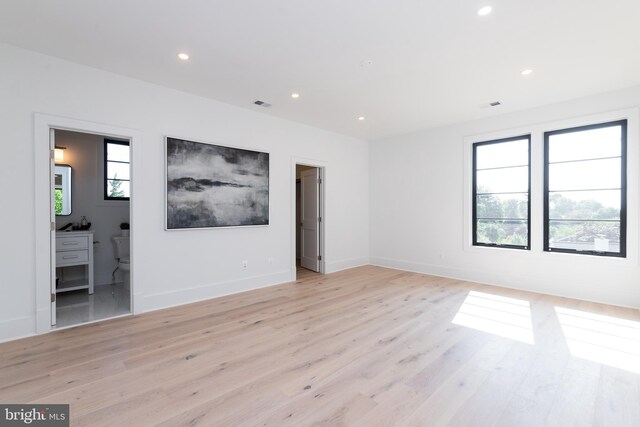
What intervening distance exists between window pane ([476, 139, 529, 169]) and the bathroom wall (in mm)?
6403

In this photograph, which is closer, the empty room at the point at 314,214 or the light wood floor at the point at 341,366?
the light wood floor at the point at 341,366

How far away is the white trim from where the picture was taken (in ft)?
12.7

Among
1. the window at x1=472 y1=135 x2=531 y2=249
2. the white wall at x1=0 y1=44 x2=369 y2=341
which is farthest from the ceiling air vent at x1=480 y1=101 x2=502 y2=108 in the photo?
the white wall at x1=0 y1=44 x2=369 y2=341

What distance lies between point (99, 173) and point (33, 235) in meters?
2.21

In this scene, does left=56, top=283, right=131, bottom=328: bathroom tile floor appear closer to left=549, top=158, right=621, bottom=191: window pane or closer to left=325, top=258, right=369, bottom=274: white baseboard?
left=325, top=258, right=369, bottom=274: white baseboard

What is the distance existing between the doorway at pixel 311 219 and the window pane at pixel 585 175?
3876 millimetres

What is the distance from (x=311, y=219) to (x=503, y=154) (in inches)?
147

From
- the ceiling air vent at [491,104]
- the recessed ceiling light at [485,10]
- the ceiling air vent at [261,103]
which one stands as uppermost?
the ceiling air vent at [491,104]

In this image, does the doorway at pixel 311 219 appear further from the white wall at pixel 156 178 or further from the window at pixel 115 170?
the window at pixel 115 170

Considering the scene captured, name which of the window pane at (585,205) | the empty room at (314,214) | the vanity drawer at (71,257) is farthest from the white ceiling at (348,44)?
the vanity drawer at (71,257)

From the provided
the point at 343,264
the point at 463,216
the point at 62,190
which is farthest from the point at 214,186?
the point at 463,216

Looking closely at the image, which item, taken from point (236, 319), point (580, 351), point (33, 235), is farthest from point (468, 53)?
point (33, 235)

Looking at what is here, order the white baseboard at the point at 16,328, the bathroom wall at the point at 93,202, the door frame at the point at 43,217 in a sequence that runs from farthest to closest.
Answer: the bathroom wall at the point at 93,202 → the door frame at the point at 43,217 → the white baseboard at the point at 16,328

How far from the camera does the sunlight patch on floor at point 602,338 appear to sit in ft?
8.31
